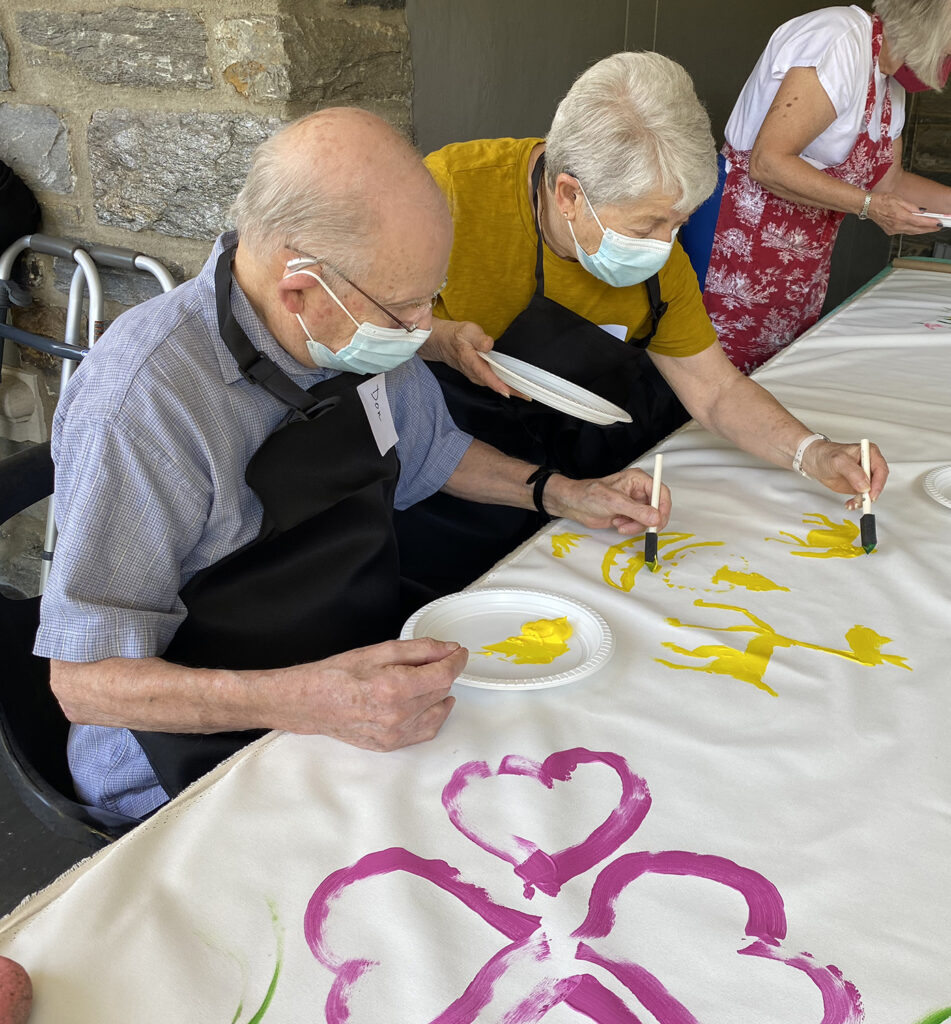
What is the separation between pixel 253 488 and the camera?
112 cm

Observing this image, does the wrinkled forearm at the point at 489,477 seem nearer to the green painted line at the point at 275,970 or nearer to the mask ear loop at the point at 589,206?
the mask ear loop at the point at 589,206

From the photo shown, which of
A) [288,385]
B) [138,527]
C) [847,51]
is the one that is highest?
[847,51]

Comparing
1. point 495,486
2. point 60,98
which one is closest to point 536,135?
point 60,98

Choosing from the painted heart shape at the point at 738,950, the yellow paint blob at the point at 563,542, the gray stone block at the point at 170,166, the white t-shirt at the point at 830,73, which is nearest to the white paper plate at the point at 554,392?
the yellow paint blob at the point at 563,542

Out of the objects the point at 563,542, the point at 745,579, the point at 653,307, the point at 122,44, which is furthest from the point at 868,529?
the point at 122,44

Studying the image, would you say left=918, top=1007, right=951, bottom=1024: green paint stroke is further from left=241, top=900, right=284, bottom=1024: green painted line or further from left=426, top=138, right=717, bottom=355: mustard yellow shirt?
left=426, top=138, right=717, bottom=355: mustard yellow shirt

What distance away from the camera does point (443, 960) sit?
26.9 inches

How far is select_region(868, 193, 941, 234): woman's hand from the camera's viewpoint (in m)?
2.29

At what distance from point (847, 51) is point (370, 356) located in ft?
5.23

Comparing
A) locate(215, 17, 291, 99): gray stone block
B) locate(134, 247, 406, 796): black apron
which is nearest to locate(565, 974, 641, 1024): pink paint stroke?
locate(134, 247, 406, 796): black apron

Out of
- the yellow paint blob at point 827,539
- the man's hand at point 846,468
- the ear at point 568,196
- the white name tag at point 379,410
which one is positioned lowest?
the yellow paint blob at point 827,539

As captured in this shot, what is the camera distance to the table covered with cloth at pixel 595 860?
662mm

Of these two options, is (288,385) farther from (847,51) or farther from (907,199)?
(907,199)

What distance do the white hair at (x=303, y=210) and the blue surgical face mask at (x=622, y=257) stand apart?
621 mm
